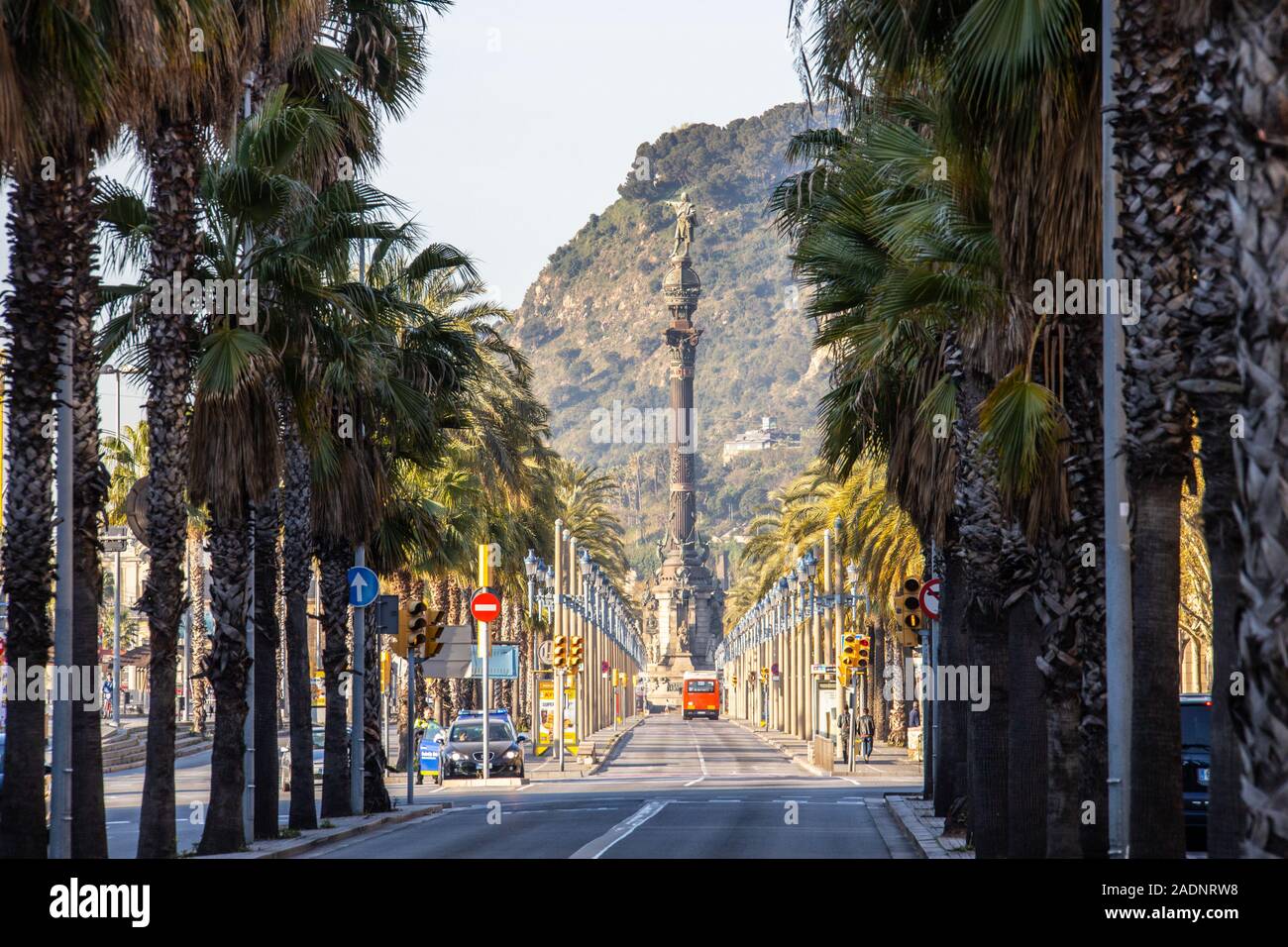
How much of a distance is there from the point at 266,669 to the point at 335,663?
5.09 meters

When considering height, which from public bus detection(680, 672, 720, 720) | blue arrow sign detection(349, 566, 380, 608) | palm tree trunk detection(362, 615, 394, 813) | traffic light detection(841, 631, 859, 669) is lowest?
public bus detection(680, 672, 720, 720)

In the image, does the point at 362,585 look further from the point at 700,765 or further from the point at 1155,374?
the point at 700,765

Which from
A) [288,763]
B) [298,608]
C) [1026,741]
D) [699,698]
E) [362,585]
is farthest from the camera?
[699,698]

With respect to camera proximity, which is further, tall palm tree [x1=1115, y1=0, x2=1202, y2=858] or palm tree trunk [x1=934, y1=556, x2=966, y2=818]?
palm tree trunk [x1=934, y1=556, x2=966, y2=818]

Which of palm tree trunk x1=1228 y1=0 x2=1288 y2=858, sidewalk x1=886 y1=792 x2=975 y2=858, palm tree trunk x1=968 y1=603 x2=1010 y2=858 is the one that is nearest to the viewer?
palm tree trunk x1=1228 y1=0 x2=1288 y2=858

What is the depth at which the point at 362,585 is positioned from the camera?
3119 cm

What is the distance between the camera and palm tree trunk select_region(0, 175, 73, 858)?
59.1 feet

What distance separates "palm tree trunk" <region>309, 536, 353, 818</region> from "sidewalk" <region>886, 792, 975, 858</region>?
1018cm

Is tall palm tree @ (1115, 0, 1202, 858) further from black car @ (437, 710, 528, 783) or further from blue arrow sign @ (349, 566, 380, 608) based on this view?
black car @ (437, 710, 528, 783)

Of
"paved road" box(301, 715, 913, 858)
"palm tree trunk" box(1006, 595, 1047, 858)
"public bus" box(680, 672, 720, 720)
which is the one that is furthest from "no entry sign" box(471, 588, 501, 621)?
"public bus" box(680, 672, 720, 720)

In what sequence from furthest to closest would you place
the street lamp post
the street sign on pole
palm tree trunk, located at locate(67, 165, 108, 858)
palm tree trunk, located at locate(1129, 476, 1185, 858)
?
the street lamp post, the street sign on pole, palm tree trunk, located at locate(67, 165, 108, 858), palm tree trunk, located at locate(1129, 476, 1185, 858)

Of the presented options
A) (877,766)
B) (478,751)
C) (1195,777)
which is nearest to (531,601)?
→ (877,766)

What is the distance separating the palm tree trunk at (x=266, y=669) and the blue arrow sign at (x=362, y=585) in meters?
3.63

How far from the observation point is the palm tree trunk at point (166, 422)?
21188 mm
